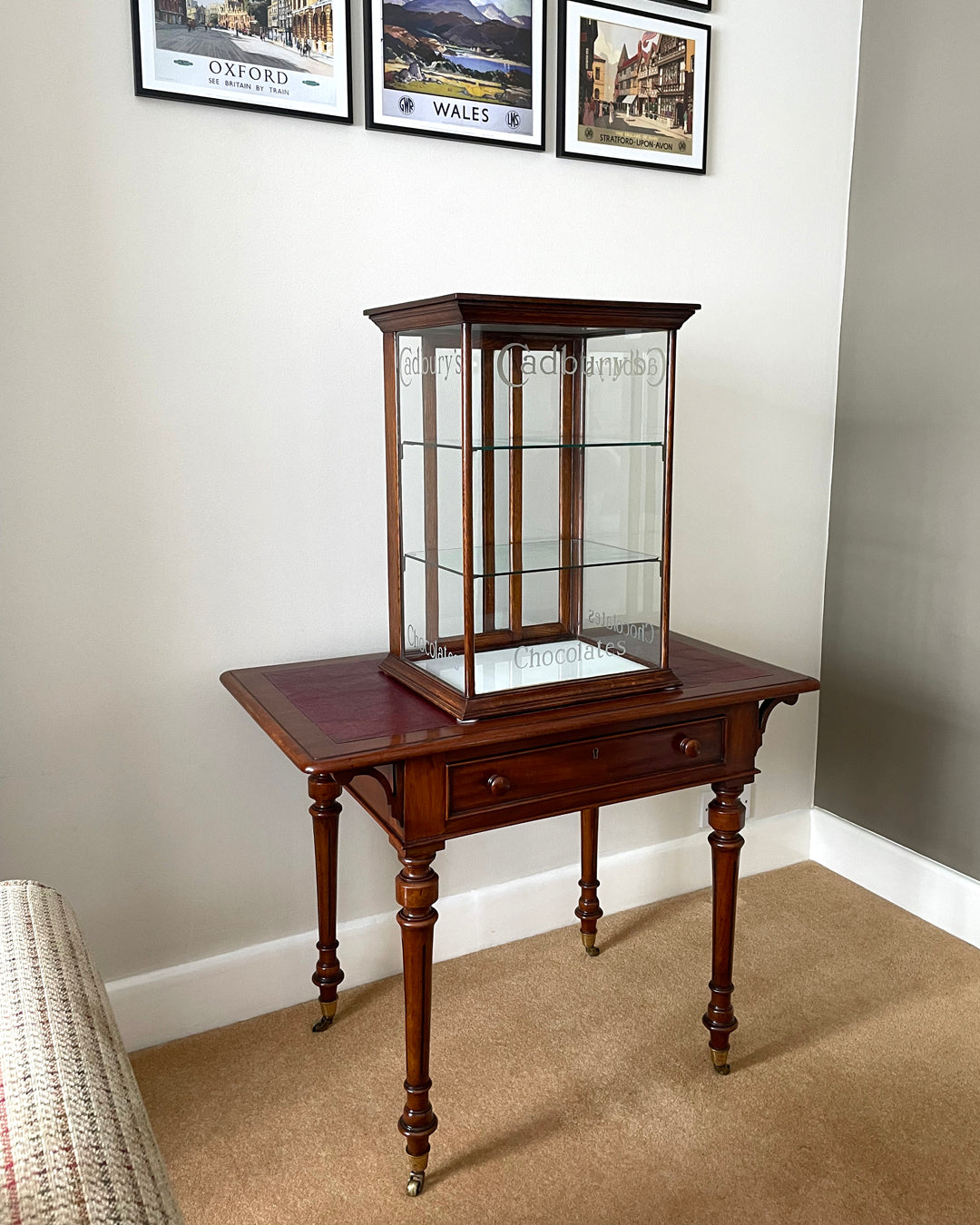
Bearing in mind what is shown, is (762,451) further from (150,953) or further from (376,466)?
(150,953)

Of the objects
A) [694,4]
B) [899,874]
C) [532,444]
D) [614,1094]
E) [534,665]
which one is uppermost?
[694,4]

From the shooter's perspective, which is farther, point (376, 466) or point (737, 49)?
point (737, 49)

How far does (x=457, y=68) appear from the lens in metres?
2.14

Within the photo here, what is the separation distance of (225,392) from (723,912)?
1453 mm

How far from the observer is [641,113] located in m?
2.38

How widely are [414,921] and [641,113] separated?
1.88m

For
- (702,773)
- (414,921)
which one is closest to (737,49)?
(702,773)

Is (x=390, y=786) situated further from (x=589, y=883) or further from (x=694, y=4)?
(x=694, y=4)

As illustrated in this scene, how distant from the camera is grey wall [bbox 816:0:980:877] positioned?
2.45 metres

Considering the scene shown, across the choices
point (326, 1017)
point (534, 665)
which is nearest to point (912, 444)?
point (534, 665)

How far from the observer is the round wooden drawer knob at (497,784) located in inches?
68.1

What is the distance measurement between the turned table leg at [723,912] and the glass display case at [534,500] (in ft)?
1.05

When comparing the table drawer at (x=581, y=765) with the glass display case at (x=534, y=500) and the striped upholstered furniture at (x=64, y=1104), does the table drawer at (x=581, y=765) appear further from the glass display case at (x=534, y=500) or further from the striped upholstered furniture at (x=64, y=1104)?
the striped upholstered furniture at (x=64, y=1104)

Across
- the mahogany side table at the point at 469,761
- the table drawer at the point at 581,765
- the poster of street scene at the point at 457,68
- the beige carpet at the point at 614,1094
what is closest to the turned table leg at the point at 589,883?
the beige carpet at the point at 614,1094
